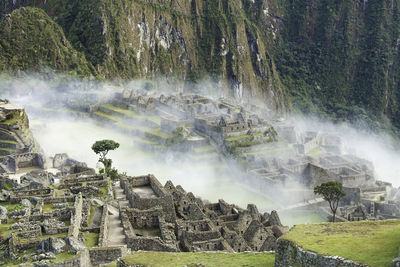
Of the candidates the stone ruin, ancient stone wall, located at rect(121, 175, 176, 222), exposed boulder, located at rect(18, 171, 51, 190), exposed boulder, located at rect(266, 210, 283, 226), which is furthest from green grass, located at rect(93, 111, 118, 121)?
ancient stone wall, located at rect(121, 175, 176, 222)

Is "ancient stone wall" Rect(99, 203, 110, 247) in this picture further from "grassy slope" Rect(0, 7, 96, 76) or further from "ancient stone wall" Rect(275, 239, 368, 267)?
"grassy slope" Rect(0, 7, 96, 76)

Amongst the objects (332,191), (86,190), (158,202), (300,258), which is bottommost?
(332,191)

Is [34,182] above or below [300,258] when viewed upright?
below

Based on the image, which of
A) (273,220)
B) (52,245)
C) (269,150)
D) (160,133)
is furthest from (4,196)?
(269,150)

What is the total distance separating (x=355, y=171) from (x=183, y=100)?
3424 centimetres

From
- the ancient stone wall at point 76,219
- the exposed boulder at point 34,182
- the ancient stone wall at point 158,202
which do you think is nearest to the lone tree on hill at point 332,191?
the ancient stone wall at point 158,202

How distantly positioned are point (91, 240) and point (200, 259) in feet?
20.0

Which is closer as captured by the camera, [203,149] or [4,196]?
[4,196]

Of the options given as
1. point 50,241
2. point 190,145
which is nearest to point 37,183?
point 50,241

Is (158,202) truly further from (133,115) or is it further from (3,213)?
(133,115)

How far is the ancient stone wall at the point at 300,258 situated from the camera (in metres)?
12.4

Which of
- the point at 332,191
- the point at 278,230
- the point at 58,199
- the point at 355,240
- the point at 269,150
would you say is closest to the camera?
the point at 355,240

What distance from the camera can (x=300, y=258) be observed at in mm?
13219

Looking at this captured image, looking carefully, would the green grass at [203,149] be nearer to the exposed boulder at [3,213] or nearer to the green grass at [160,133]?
the green grass at [160,133]
